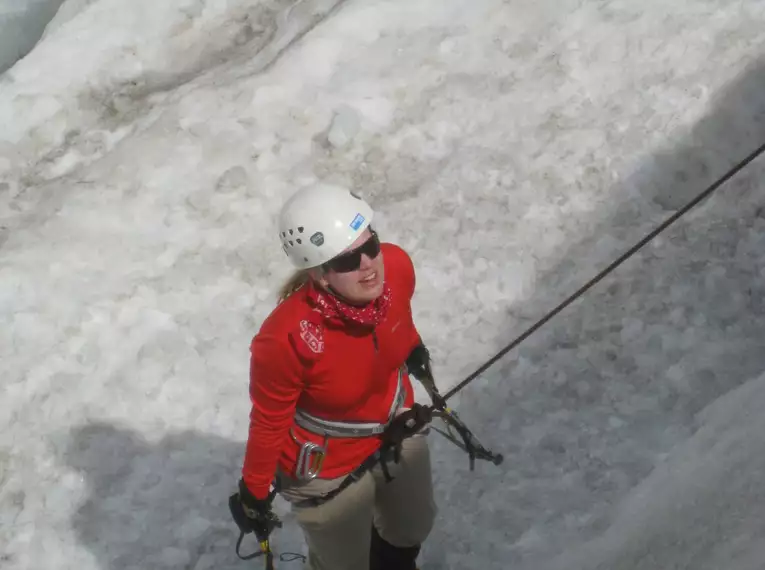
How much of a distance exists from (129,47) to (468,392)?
5560 millimetres

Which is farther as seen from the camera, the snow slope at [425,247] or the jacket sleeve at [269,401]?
the snow slope at [425,247]

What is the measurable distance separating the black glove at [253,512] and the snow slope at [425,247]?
1.48m

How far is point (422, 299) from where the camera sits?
5.58 meters

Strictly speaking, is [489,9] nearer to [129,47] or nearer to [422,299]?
[422,299]

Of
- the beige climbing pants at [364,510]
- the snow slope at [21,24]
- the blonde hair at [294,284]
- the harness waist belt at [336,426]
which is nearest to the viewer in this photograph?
the blonde hair at [294,284]

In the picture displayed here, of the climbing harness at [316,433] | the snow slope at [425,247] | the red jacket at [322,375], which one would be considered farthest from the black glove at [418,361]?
the snow slope at [425,247]

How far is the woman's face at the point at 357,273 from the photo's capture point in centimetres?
270

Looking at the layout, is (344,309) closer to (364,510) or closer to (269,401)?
(269,401)

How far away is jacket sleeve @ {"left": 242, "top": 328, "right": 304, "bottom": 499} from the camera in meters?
2.62

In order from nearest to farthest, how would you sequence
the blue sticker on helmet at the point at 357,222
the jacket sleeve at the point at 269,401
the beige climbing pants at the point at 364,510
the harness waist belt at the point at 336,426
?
the jacket sleeve at the point at 269,401 → the blue sticker on helmet at the point at 357,222 → the harness waist belt at the point at 336,426 → the beige climbing pants at the point at 364,510

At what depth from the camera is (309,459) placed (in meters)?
3.02

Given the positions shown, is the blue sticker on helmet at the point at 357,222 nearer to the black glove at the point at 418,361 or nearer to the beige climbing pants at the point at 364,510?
the black glove at the point at 418,361

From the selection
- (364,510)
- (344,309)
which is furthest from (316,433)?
(344,309)

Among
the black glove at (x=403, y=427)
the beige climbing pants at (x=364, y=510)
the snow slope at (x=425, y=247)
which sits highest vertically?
the black glove at (x=403, y=427)
